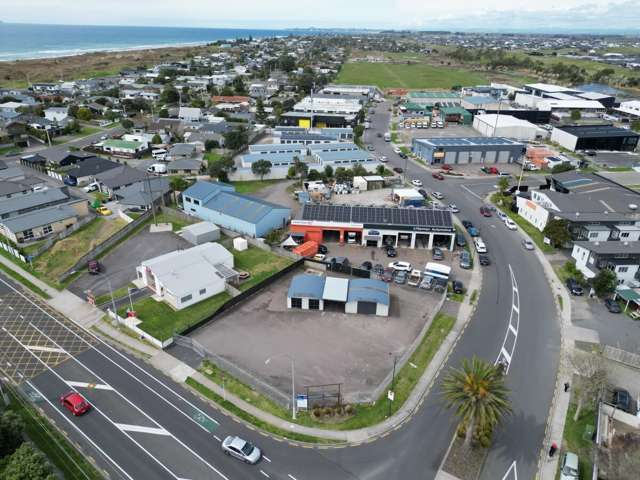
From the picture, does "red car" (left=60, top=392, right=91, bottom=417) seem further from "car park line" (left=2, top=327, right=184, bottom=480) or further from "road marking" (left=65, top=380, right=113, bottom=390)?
"road marking" (left=65, top=380, right=113, bottom=390)

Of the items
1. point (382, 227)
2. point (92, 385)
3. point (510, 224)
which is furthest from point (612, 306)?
point (92, 385)

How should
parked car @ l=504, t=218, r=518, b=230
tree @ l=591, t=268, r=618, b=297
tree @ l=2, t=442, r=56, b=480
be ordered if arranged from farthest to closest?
parked car @ l=504, t=218, r=518, b=230
tree @ l=591, t=268, r=618, b=297
tree @ l=2, t=442, r=56, b=480

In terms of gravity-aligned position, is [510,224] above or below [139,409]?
above

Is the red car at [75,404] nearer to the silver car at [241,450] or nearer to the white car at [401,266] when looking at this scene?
the silver car at [241,450]

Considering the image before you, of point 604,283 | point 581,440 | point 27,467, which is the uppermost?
point 27,467

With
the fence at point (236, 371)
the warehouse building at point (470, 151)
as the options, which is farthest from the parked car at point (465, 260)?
the warehouse building at point (470, 151)

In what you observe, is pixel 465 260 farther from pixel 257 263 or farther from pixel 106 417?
pixel 106 417

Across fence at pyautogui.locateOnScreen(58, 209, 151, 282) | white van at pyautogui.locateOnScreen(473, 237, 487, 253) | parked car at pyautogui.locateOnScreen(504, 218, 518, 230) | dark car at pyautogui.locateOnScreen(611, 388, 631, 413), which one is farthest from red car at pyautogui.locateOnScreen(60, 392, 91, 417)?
parked car at pyautogui.locateOnScreen(504, 218, 518, 230)
